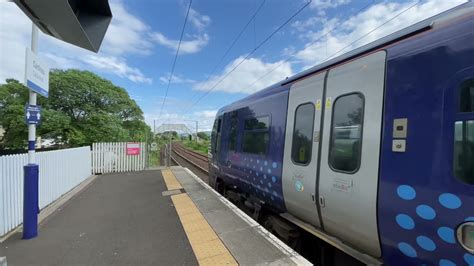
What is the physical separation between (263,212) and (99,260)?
9.87ft

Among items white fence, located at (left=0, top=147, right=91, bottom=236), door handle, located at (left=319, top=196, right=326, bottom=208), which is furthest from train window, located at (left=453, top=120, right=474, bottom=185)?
white fence, located at (left=0, top=147, right=91, bottom=236)

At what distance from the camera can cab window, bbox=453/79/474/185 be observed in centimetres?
183

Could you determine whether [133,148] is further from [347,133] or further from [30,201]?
[347,133]

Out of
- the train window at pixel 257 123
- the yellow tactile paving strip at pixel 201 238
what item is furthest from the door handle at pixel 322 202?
the train window at pixel 257 123

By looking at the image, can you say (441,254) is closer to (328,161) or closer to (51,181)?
(328,161)

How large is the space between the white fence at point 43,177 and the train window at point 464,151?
5.87 metres

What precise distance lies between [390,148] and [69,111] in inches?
995

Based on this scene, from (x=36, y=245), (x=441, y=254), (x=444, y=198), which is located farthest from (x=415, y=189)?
(x=36, y=245)

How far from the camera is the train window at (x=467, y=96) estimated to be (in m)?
1.85

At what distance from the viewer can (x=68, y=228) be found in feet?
15.4

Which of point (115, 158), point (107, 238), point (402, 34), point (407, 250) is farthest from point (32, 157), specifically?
point (115, 158)

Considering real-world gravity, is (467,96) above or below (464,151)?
above

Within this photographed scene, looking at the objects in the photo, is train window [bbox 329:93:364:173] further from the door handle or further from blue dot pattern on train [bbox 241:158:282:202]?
blue dot pattern on train [bbox 241:158:282:202]

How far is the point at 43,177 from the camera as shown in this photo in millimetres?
6070
